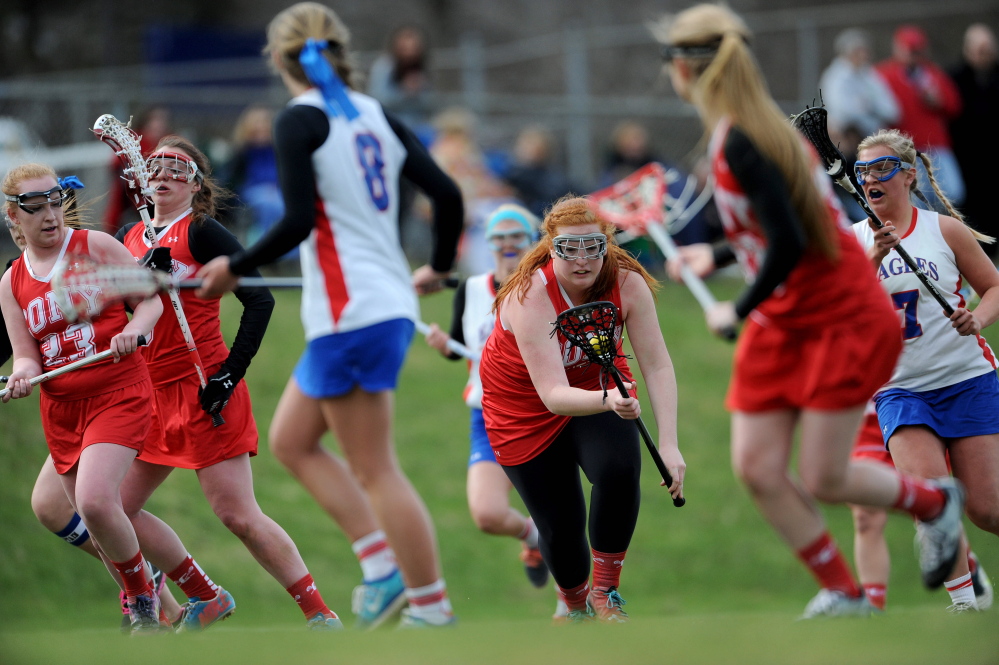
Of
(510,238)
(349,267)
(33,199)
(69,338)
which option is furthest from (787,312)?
(33,199)

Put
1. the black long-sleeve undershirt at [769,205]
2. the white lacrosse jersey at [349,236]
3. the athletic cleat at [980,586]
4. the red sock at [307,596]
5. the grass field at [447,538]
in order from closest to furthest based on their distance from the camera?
the black long-sleeve undershirt at [769,205], the white lacrosse jersey at [349,236], the red sock at [307,596], the athletic cleat at [980,586], the grass field at [447,538]

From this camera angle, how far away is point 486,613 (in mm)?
8641

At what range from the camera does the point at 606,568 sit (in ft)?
15.8

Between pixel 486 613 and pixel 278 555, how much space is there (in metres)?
3.86

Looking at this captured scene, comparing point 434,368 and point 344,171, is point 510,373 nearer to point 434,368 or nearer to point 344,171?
point 344,171

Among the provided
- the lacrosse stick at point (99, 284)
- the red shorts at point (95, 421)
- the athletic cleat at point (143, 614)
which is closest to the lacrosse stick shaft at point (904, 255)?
the lacrosse stick at point (99, 284)

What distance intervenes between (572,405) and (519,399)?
0.56 meters

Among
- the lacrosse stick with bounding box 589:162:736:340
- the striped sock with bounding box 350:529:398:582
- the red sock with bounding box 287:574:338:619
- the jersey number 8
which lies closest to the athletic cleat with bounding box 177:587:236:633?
the red sock with bounding box 287:574:338:619

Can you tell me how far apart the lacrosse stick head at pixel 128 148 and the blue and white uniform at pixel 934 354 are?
10.4 ft

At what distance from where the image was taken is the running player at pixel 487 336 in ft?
19.9

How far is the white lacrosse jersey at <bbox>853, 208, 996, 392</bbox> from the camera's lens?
496 cm

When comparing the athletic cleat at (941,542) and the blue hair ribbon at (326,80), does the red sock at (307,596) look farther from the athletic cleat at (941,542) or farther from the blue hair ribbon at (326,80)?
the athletic cleat at (941,542)

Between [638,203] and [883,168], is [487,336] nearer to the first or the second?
[638,203]

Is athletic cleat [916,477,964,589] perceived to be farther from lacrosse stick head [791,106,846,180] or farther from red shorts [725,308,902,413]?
lacrosse stick head [791,106,846,180]
